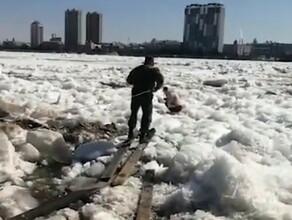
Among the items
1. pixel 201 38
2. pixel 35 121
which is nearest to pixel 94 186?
pixel 35 121

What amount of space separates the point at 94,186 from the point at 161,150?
2.19 meters

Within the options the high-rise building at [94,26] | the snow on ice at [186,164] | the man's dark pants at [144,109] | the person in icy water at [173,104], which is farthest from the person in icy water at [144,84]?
the high-rise building at [94,26]

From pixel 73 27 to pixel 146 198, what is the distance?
12829 centimetres

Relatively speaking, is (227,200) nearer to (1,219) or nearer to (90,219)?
(90,219)

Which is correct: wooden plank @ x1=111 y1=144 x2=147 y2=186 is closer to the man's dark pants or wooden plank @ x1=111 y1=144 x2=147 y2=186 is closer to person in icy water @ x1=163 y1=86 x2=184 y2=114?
the man's dark pants

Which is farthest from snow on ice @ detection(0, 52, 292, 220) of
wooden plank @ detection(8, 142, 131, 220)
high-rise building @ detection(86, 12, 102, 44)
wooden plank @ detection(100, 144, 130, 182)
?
high-rise building @ detection(86, 12, 102, 44)

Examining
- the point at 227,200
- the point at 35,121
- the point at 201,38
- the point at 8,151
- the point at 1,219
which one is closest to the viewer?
the point at 1,219

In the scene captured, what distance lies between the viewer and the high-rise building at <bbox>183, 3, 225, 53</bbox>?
370 feet

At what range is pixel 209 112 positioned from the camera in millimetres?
11375

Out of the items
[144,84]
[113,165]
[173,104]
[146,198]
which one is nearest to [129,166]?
[113,165]

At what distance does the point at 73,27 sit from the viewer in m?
130

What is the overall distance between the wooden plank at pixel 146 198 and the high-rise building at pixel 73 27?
11776 cm

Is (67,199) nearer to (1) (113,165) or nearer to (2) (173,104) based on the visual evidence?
(1) (113,165)

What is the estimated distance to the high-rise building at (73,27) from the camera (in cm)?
12504
